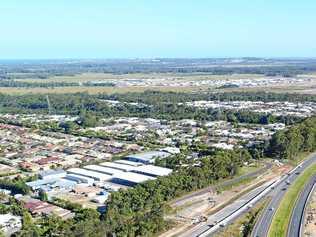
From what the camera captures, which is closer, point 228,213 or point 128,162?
point 228,213

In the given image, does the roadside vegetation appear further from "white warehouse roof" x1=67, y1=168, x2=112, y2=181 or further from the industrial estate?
"white warehouse roof" x1=67, y1=168, x2=112, y2=181

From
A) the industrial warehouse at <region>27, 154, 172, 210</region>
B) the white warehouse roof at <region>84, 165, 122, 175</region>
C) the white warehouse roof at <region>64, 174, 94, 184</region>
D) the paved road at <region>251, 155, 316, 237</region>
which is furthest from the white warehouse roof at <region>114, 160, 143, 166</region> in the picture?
the paved road at <region>251, 155, 316, 237</region>

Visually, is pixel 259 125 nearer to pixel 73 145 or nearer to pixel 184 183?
pixel 73 145

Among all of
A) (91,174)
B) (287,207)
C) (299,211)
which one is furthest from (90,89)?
(299,211)

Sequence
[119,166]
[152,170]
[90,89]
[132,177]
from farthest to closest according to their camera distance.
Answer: [90,89] < [119,166] < [152,170] < [132,177]

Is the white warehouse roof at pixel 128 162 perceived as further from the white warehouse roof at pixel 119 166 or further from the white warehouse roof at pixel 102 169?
the white warehouse roof at pixel 102 169

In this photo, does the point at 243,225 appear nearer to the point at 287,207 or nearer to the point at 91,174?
the point at 287,207

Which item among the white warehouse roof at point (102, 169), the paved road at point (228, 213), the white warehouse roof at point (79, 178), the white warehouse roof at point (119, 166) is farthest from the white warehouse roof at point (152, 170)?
the paved road at point (228, 213)
